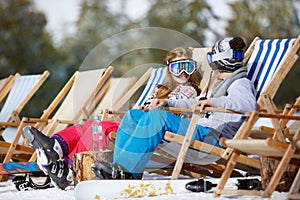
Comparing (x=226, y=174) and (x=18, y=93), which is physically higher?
(x=18, y=93)

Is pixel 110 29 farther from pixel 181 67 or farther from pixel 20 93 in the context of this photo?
pixel 181 67

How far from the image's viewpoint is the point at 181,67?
4383mm

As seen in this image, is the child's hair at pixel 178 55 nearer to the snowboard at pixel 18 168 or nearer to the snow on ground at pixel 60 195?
the snow on ground at pixel 60 195

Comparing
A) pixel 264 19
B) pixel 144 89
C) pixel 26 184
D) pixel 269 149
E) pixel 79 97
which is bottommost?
pixel 269 149

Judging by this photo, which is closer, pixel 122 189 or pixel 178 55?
pixel 122 189

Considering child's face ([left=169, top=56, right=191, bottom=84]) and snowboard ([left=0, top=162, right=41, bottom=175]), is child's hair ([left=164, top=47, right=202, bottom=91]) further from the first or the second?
snowboard ([left=0, top=162, right=41, bottom=175])

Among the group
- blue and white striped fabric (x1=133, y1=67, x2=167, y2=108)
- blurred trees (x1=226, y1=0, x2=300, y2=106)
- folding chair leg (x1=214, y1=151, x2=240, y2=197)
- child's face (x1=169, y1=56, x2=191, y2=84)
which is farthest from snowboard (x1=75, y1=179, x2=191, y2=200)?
blurred trees (x1=226, y1=0, x2=300, y2=106)

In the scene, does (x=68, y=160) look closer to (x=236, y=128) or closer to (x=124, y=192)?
(x=124, y=192)

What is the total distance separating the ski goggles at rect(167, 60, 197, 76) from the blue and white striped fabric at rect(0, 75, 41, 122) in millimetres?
2135

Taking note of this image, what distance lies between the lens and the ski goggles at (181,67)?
438 centimetres

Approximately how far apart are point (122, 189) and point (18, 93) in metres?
2.96

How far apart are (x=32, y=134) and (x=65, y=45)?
37.7 ft

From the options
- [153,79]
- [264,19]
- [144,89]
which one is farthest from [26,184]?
[264,19]

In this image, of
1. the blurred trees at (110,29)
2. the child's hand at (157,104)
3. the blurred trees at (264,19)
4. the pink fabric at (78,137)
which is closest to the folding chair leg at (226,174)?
the child's hand at (157,104)
